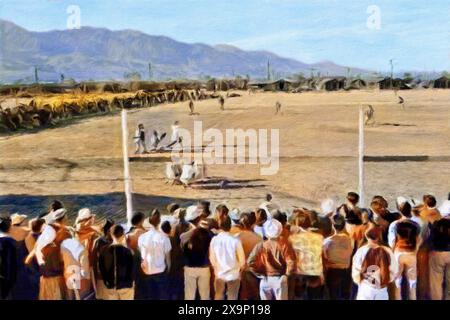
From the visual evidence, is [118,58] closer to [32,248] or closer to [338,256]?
[32,248]

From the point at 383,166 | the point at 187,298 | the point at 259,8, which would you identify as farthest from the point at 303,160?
the point at 187,298

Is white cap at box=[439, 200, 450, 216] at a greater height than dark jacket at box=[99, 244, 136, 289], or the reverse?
white cap at box=[439, 200, 450, 216]

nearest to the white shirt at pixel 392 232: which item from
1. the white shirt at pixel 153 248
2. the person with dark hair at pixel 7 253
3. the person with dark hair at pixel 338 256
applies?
the person with dark hair at pixel 338 256

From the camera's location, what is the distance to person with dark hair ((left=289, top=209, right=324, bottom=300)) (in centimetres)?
589

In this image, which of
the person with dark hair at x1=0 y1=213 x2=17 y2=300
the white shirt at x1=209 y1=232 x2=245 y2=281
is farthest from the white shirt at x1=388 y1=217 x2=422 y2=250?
the person with dark hair at x1=0 y1=213 x2=17 y2=300

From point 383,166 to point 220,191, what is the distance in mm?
3004

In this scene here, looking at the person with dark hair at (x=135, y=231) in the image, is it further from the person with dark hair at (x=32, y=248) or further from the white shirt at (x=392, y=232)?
the white shirt at (x=392, y=232)

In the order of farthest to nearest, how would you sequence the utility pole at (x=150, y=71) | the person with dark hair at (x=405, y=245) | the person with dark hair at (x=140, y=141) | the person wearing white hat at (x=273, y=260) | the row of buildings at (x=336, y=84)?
the row of buildings at (x=336, y=84), the person with dark hair at (x=140, y=141), the utility pole at (x=150, y=71), the person with dark hair at (x=405, y=245), the person wearing white hat at (x=273, y=260)

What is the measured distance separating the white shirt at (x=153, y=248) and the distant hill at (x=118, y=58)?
458 cm

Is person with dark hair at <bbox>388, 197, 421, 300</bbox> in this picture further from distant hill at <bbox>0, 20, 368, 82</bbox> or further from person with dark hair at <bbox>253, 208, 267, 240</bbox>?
distant hill at <bbox>0, 20, 368, 82</bbox>

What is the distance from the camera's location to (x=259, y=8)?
995cm

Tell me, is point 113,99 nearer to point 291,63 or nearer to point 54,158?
point 54,158

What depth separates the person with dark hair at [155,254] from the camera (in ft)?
19.6

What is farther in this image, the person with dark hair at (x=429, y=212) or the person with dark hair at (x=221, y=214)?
the person with dark hair at (x=429, y=212)
